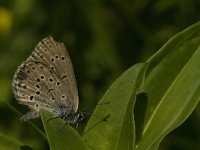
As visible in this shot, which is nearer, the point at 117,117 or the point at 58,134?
the point at 58,134

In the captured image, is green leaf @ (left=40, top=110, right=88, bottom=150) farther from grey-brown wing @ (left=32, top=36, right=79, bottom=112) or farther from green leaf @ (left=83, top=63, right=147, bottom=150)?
grey-brown wing @ (left=32, top=36, right=79, bottom=112)

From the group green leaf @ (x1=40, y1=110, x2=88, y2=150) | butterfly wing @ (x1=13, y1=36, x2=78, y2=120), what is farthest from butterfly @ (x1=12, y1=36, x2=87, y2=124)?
green leaf @ (x1=40, y1=110, x2=88, y2=150)

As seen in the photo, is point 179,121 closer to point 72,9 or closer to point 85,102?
point 85,102

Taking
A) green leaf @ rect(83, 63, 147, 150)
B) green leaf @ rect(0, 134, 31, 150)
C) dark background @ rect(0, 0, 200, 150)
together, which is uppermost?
green leaf @ rect(0, 134, 31, 150)

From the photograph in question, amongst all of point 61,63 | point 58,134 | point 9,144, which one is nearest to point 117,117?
point 58,134

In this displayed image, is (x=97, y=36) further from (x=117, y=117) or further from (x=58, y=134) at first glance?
(x=58, y=134)

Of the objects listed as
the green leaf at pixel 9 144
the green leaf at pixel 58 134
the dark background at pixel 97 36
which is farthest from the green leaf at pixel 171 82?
the dark background at pixel 97 36

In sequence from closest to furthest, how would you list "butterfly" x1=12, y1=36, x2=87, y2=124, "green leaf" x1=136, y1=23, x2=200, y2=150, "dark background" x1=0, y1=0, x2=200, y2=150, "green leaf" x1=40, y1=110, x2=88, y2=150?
"green leaf" x1=40, y1=110, x2=88, y2=150 < "green leaf" x1=136, y1=23, x2=200, y2=150 < "butterfly" x1=12, y1=36, x2=87, y2=124 < "dark background" x1=0, y1=0, x2=200, y2=150

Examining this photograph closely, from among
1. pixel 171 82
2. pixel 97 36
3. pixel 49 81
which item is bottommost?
pixel 97 36
